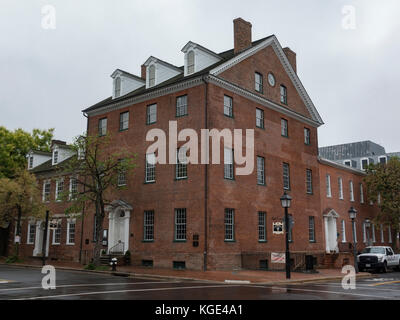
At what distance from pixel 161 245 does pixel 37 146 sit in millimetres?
28028

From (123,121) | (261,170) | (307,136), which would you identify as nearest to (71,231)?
(123,121)

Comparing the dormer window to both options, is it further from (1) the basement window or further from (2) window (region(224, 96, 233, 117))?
(1) the basement window

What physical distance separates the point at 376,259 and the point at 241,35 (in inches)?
711

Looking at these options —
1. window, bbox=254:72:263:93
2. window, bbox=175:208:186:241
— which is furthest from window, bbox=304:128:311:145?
window, bbox=175:208:186:241

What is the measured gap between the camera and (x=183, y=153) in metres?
27.4

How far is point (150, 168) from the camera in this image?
29203 millimetres

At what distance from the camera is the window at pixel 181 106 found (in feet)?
92.6

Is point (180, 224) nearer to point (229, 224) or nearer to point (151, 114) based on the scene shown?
point (229, 224)

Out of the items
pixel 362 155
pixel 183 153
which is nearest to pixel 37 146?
pixel 183 153

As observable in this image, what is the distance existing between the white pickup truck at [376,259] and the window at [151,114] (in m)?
17.0

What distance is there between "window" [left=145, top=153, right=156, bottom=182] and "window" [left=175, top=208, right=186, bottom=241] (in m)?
3.30

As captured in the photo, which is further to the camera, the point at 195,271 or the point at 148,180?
the point at 148,180

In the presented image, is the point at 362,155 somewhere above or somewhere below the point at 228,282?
above

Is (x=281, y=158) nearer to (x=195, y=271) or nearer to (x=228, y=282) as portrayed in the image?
(x=195, y=271)
